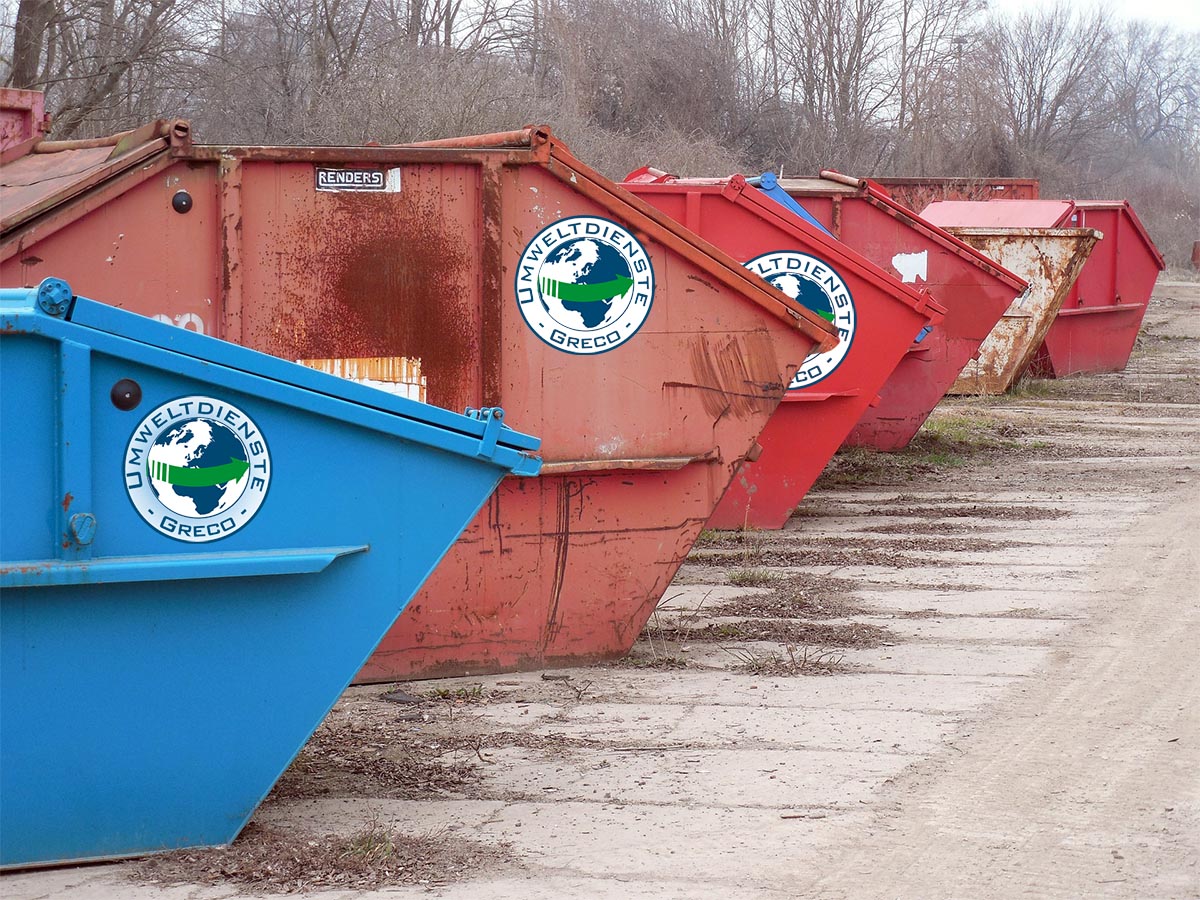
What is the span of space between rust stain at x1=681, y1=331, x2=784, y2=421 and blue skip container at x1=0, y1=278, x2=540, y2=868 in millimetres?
1708

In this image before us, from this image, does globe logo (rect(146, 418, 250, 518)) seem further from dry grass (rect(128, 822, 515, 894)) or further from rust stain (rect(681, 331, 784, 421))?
rust stain (rect(681, 331, 784, 421))

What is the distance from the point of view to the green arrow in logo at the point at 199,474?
3256 millimetres

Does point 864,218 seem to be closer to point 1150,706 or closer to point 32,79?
point 1150,706

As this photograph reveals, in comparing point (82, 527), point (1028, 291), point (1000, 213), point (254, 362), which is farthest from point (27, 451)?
point (1000, 213)

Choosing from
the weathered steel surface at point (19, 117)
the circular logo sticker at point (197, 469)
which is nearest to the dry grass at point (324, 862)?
the circular logo sticker at point (197, 469)

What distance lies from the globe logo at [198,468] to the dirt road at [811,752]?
2.75ft

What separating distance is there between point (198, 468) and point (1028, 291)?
11.1 m

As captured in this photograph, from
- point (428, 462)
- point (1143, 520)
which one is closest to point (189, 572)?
point (428, 462)

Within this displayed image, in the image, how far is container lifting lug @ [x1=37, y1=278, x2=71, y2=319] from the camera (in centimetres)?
307

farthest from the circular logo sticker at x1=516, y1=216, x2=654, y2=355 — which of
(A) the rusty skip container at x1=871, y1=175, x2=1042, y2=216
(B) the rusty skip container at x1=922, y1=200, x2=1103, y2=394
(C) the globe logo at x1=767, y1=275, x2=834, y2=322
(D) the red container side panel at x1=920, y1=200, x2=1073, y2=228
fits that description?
(A) the rusty skip container at x1=871, y1=175, x2=1042, y2=216

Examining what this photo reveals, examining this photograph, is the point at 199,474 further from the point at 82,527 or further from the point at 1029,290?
the point at 1029,290

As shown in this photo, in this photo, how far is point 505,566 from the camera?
5.04 m

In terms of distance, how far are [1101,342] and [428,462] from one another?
43.5 ft

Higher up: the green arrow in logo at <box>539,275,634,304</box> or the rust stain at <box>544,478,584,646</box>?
the green arrow in logo at <box>539,275,634,304</box>
